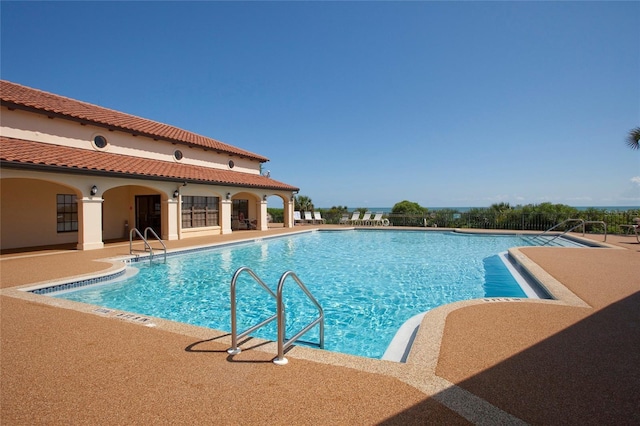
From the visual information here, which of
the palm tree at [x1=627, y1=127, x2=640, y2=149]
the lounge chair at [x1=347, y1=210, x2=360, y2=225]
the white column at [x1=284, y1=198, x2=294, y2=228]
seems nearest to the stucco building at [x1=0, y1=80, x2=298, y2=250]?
the white column at [x1=284, y1=198, x2=294, y2=228]

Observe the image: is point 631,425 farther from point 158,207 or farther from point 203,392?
point 158,207

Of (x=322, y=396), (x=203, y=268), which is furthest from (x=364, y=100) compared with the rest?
(x=322, y=396)

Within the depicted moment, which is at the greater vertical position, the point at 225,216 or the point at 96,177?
the point at 96,177

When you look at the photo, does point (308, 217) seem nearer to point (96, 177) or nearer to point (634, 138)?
point (96, 177)

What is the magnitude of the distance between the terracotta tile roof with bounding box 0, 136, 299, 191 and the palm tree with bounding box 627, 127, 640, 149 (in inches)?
834

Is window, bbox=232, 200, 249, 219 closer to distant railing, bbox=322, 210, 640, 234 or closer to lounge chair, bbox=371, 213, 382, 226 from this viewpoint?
distant railing, bbox=322, 210, 640, 234

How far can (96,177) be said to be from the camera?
40.6 ft

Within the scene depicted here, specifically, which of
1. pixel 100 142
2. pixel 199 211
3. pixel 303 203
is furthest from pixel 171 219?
pixel 303 203

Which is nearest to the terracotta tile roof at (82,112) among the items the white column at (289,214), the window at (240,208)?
the window at (240,208)

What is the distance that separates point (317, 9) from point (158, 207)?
1253 cm

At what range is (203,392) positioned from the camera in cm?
279

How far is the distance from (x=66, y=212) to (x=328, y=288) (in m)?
12.8

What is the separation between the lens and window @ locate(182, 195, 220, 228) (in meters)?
17.0

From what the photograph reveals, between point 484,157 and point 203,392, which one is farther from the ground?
point 484,157
